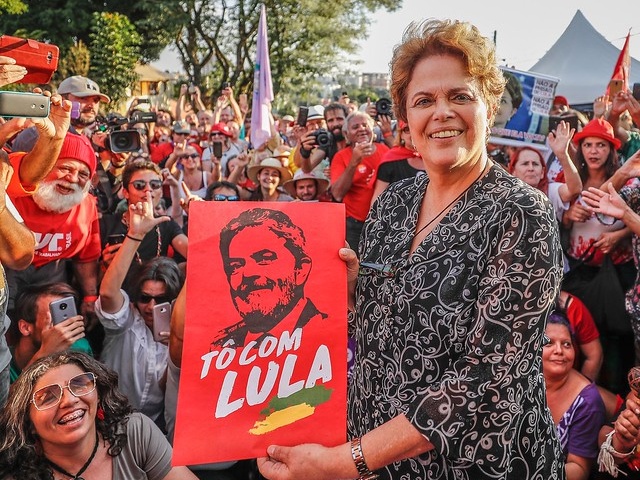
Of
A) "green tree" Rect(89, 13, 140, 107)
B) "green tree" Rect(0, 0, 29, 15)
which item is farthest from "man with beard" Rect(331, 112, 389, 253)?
"green tree" Rect(0, 0, 29, 15)

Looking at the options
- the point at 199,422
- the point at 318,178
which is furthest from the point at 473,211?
the point at 318,178

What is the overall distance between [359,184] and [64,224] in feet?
7.46

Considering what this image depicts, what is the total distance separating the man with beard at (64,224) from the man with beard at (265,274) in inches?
90.5

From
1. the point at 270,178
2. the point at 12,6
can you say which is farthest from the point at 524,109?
the point at 12,6

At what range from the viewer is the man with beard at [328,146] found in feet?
17.9

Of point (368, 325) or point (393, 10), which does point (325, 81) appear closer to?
point (393, 10)

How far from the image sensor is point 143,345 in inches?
129

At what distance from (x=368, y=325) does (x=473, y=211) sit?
384mm

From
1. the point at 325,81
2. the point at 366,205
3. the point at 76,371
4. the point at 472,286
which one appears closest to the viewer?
the point at 472,286

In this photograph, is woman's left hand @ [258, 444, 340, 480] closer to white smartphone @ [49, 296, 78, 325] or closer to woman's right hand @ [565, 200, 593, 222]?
white smartphone @ [49, 296, 78, 325]

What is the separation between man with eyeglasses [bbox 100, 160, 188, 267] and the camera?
13.3 ft

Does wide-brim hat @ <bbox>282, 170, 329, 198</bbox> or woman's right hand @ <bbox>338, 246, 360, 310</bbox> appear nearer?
woman's right hand @ <bbox>338, 246, 360, 310</bbox>

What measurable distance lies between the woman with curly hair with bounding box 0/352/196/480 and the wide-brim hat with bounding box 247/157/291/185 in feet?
10.5

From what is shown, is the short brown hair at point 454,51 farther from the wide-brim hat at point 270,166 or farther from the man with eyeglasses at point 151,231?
the wide-brim hat at point 270,166
